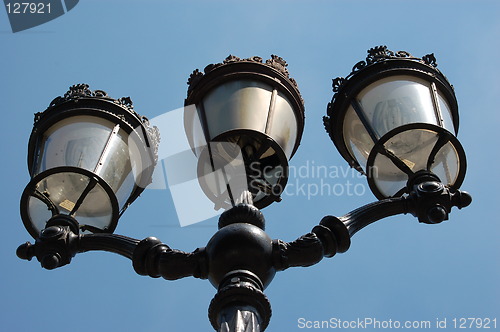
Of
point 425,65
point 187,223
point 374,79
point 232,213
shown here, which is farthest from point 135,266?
point 425,65

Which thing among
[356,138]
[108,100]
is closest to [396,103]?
[356,138]

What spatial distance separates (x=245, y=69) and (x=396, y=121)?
3.56 feet

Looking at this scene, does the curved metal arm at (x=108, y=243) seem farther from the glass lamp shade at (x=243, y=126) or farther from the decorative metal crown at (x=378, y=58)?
the decorative metal crown at (x=378, y=58)

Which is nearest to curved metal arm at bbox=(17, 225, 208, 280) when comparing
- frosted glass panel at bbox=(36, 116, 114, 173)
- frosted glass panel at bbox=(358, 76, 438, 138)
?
frosted glass panel at bbox=(36, 116, 114, 173)

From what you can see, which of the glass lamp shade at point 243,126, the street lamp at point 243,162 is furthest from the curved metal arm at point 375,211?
the glass lamp shade at point 243,126

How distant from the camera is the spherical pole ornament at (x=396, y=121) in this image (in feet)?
14.6

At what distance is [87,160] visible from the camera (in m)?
4.52

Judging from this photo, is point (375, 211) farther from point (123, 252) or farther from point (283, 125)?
point (123, 252)

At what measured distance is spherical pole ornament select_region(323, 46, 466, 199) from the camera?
4461mm

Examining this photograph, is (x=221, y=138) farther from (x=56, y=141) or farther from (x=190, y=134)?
(x=56, y=141)

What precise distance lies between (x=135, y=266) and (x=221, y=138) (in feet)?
3.46

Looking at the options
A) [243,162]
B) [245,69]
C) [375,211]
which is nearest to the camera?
[375,211]

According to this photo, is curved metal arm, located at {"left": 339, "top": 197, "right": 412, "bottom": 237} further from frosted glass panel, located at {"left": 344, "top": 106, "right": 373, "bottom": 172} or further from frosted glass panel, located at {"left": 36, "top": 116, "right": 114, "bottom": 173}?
frosted glass panel, located at {"left": 36, "top": 116, "right": 114, "bottom": 173}

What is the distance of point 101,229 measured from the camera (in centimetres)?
455
